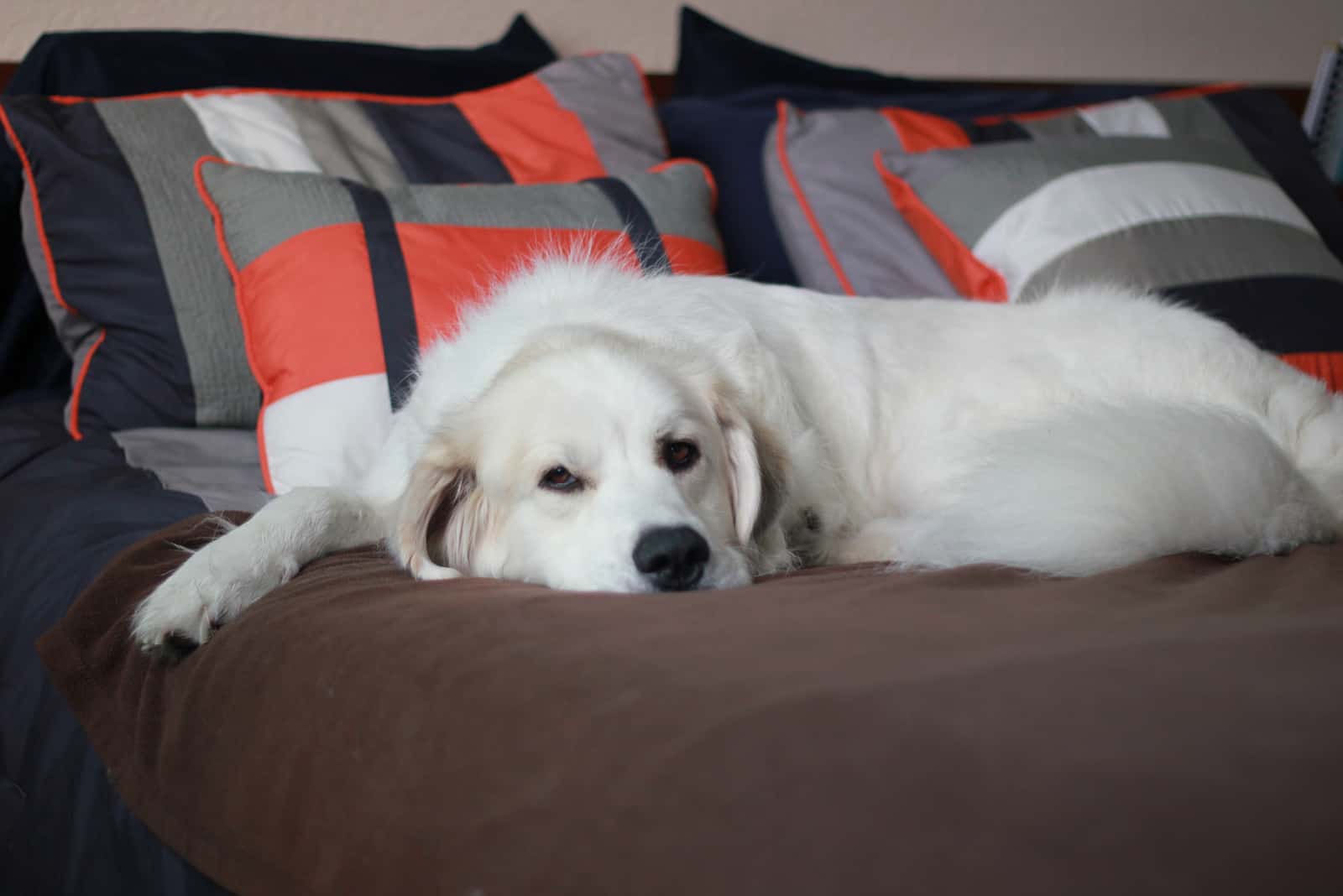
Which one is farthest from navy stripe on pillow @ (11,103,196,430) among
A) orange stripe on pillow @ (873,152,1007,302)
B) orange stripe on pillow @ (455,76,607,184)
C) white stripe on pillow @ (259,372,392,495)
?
orange stripe on pillow @ (873,152,1007,302)

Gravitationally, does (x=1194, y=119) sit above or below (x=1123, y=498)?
above

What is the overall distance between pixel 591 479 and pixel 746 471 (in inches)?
10.9

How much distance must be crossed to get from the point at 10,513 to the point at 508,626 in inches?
47.3

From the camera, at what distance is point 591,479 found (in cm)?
146

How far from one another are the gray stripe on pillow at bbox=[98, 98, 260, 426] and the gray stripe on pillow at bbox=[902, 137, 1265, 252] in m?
1.50

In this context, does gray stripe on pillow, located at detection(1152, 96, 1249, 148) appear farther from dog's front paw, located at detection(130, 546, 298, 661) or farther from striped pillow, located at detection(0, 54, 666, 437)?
dog's front paw, located at detection(130, 546, 298, 661)

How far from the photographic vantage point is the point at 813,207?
2.64 meters

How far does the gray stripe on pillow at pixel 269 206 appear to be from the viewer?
1974mm

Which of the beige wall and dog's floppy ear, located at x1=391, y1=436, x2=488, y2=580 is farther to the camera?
the beige wall

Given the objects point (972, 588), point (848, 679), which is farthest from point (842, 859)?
point (972, 588)

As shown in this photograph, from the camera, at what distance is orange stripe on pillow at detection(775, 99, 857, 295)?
8.46 ft

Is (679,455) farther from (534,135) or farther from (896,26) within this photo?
(896,26)

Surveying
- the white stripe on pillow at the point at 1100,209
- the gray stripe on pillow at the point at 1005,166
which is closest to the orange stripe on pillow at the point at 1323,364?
the white stripe on pillow at the point at 1100,209

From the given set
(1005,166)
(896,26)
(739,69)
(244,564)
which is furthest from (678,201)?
(896,26)
